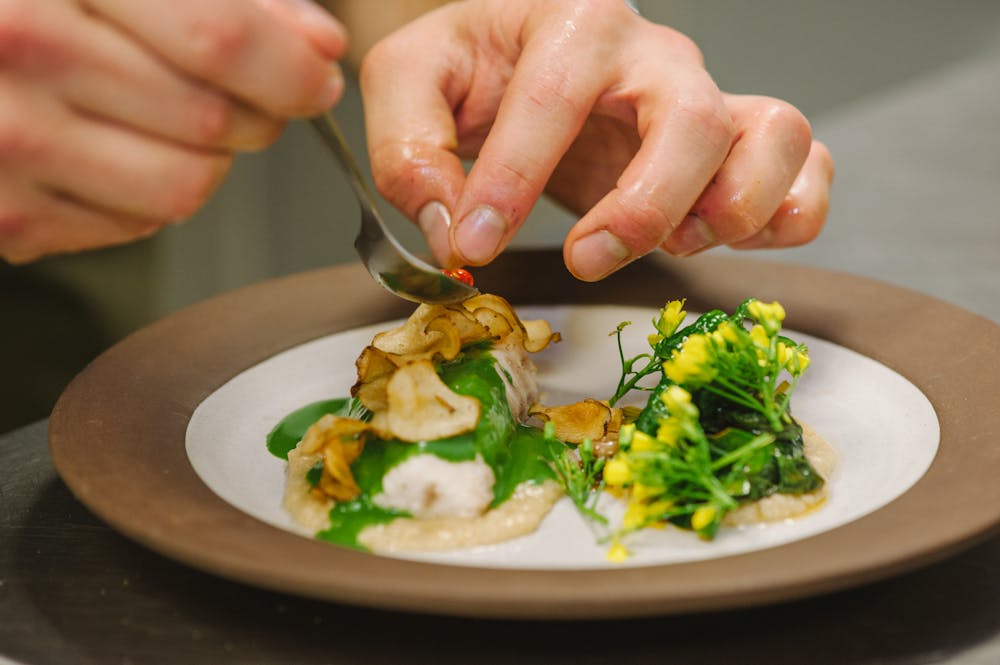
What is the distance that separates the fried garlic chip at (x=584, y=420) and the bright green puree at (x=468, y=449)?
4 cm

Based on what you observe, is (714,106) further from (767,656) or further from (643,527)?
(767,656)

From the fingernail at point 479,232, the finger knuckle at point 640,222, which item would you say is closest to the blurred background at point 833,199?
the finger knuckle at point 640,222

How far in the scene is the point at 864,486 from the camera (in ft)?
4.95

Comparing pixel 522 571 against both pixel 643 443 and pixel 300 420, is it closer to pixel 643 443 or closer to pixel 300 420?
pixel 643 443

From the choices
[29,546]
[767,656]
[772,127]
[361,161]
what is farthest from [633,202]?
[361,161]

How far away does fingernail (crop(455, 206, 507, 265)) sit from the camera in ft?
5.59

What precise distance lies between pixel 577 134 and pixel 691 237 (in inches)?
11.2

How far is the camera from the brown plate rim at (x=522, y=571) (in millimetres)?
1125

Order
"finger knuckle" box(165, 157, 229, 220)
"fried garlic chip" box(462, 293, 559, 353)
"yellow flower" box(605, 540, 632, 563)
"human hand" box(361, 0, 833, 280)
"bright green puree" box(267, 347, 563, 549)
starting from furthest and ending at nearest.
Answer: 1. "fried garlic chip" box(462, 293, 559, 353)
2. "human hand" box(361, 0, 833, 280)
3. "bright green puree" box(267, 347, 563, 549)
4. "yellow flower" box(605, 540, 632, 563)
5. "finger knuckle" box(165, 157, 229, 220)

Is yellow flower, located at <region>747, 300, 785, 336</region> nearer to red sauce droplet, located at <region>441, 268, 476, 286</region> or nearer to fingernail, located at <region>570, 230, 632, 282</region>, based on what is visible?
fingernail, located at <region>570, 230, 632, 282</region>

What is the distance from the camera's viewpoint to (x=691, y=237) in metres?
1.91

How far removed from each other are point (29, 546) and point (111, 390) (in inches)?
11.4

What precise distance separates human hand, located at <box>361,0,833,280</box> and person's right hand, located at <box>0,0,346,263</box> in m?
0.56

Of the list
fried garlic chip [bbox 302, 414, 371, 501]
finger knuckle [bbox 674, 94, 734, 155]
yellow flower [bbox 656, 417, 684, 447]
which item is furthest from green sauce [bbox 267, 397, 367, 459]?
finger knuckle [bbox 674, 94, 734, 155]
